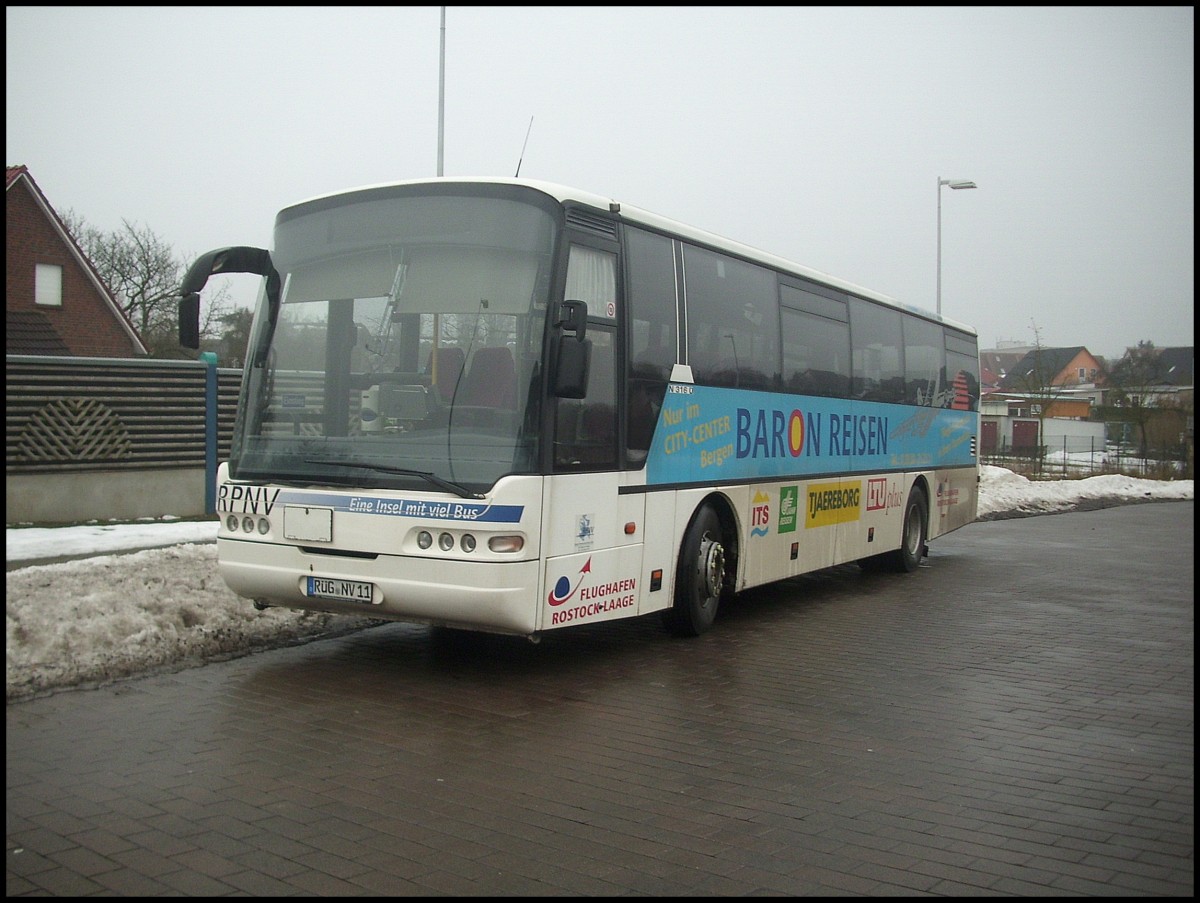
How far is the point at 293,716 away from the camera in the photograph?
6957 millimetres

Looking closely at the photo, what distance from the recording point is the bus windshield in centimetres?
770

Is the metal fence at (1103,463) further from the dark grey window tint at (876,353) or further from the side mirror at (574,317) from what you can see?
the side mirror at (574,317)

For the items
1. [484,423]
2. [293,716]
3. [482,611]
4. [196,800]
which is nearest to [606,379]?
[484,423]

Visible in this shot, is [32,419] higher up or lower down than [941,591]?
higher up

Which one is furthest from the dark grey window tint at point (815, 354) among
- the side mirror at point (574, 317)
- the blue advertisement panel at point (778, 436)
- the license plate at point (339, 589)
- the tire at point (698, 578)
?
the license plate at point (339, 589)

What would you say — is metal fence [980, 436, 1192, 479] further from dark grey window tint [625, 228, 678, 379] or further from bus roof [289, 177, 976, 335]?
dark grey window tint [625, 228, 678, 379]

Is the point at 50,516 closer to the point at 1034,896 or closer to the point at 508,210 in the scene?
the point at 508,210

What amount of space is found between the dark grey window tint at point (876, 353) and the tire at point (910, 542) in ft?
5.48

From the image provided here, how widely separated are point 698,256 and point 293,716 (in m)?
5.26

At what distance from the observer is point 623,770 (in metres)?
6.07

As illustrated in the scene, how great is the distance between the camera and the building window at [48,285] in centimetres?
3753

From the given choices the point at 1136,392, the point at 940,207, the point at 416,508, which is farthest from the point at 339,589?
the point at 1136,392

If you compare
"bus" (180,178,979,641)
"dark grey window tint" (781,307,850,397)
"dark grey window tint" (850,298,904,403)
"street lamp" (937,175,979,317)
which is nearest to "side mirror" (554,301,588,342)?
"bus" (180,178,979,641)

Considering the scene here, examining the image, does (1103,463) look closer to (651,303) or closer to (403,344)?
(651,303)
